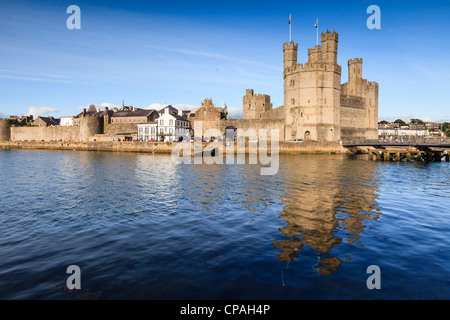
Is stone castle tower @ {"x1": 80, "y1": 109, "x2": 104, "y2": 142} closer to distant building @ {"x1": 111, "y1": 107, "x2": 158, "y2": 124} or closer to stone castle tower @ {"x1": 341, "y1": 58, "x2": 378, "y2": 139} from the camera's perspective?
distant building @ {"x1": 111, "y1": 107, "x2": 158, "y2": 124}

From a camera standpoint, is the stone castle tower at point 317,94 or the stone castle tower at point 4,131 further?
the stone castle tower at point 4,131

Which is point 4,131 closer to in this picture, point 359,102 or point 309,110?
point 309,110

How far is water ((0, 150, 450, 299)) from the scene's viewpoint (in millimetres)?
7996

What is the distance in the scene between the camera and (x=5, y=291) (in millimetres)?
7688

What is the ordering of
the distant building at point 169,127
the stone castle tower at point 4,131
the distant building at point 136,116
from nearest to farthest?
the distant building at point 169,127, the distant building at point 136,116, the stone castle tower at point 4,131

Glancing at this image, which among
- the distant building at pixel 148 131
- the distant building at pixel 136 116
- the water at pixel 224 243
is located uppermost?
the distant building at pixel 136 116

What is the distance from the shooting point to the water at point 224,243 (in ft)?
26.2

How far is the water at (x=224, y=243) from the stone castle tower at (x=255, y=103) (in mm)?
67360

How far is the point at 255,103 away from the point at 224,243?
78.9 m

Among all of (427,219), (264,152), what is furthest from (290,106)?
(427,219)

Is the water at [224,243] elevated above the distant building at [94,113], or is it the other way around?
the distant building at [94,113]

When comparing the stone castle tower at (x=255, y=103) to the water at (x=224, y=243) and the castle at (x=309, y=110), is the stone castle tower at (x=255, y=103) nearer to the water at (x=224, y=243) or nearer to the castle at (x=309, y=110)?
the castle at (x=309, y=110)

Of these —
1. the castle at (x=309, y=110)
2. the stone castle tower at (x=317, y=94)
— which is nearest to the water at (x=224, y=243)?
the stone castle tower at (x=317, y=94)

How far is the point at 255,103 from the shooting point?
87438mm
